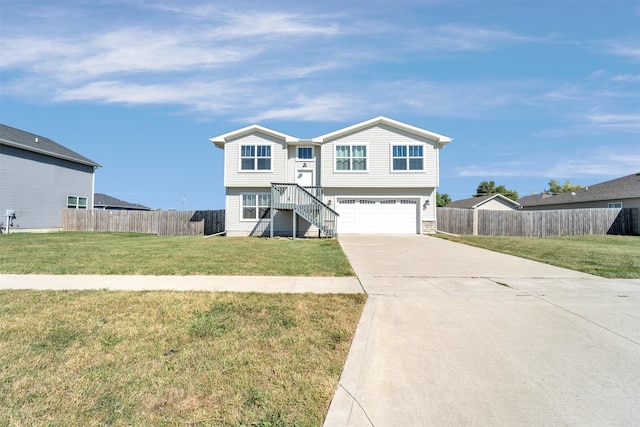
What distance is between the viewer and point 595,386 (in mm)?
2887

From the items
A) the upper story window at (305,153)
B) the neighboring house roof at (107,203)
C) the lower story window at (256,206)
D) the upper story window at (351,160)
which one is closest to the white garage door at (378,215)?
the upper story window at (351,160)

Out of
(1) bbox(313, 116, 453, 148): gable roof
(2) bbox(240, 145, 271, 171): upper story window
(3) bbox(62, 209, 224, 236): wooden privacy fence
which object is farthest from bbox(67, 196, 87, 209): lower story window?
(1) bbox(313, 116, 453, 148): gable roof

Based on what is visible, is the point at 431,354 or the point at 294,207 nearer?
the point at 431,354

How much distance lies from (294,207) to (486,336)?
1413 cm

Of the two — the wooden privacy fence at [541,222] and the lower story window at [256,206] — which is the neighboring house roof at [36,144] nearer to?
the lower story window at [256,206]

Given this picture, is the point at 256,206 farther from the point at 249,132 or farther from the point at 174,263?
the point at 174,263

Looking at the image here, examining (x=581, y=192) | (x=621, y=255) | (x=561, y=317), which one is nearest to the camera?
(x=561, y=317)

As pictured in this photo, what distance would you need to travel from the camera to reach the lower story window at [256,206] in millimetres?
19984

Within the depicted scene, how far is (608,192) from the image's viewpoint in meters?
26.7

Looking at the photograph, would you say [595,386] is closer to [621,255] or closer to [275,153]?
[621,255]

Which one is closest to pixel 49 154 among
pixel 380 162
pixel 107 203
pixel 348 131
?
pixel 107 203

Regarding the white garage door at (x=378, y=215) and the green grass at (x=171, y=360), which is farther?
the white garage door at (x=378, y=215)

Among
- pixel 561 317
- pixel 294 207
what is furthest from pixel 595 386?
pixel 294 207

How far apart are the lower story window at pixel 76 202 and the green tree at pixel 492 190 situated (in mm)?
56751
